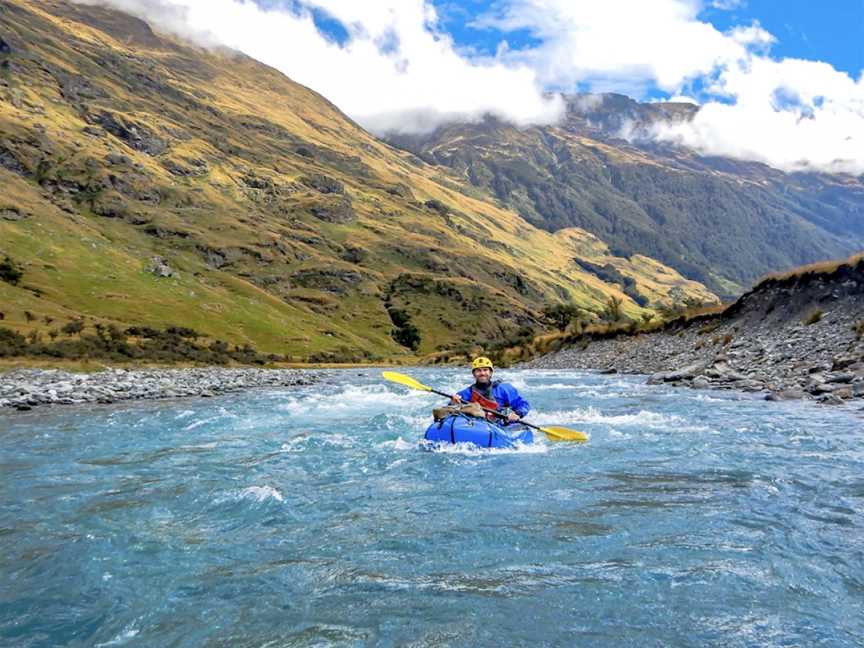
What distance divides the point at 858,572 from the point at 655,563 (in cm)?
220

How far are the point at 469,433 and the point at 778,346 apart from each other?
25671 millimetres

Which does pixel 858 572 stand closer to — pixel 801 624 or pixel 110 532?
pixel 801 624

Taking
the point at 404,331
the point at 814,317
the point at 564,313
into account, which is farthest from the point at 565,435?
the point at 404,331

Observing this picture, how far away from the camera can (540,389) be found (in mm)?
40562

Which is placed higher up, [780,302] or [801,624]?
[780,302]

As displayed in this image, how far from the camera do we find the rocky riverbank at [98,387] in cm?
3209

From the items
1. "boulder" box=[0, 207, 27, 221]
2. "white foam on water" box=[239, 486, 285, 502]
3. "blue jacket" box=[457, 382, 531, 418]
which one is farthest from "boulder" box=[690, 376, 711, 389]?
"boulder" box=[0, 207, 27, 221]

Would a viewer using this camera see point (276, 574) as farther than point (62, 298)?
No

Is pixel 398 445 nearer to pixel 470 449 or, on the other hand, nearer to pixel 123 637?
pixel 470 449

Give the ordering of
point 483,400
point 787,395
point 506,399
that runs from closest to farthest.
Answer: point 483,400 → point 506,399 → point 787,395

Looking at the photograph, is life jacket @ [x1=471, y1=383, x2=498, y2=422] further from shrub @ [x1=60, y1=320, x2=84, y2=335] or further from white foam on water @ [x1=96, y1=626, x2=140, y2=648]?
shrub @ [x1=60, y1=320, x2=84, y2=335]

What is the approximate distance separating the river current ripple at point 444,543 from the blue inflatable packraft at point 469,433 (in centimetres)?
34

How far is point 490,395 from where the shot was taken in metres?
19.8

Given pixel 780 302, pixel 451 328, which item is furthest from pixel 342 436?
pixel 451 328
